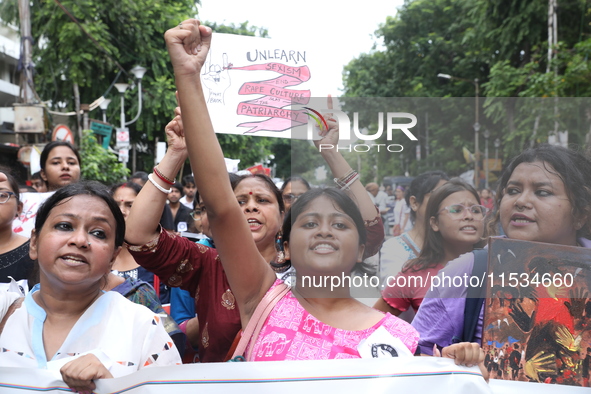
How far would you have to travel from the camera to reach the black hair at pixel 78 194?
205 cm

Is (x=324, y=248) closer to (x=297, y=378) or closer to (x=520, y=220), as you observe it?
(x=297, y=378)

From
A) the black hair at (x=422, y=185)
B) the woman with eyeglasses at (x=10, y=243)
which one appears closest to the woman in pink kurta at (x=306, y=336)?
the black hair at (x=422, y=185)

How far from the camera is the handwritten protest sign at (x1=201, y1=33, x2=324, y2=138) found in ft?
8.95

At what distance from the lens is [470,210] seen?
2031mm

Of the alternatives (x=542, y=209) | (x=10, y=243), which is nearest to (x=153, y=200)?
(x=10, y=243)

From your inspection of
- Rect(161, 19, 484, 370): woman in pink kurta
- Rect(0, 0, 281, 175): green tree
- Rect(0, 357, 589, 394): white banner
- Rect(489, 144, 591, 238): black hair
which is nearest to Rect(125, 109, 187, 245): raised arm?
Rect(161, 19, 484, 370): woman in pink kurta

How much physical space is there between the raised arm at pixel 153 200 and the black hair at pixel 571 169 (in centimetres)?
118

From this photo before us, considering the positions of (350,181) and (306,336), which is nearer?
(306,336)

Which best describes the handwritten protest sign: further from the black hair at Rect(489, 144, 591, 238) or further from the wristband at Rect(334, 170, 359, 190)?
the black hair at Rect(489, 144, 591, 238)

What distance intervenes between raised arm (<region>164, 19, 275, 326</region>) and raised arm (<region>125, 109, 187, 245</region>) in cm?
46

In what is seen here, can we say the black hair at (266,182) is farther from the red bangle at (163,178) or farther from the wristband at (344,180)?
the wristband at (344,180)

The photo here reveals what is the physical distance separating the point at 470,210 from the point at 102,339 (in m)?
1.22

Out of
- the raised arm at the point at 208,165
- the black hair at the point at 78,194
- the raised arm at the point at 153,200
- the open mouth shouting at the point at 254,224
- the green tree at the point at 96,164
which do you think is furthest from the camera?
the green tree at the point at 96,164

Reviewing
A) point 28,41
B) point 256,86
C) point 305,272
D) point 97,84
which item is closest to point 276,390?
point 305,272
